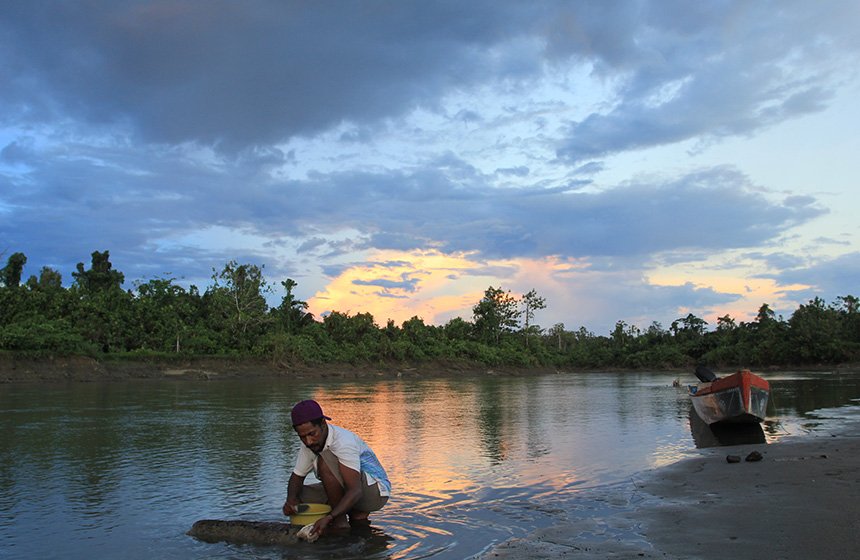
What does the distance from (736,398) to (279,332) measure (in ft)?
176

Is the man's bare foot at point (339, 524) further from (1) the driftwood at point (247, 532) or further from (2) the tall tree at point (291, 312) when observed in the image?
(2) the tall tree at point (291, 312)

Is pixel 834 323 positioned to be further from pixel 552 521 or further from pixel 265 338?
pixel 552 521

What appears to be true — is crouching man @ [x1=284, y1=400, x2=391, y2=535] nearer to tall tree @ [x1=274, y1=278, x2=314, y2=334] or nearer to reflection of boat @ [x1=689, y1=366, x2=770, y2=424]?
reflection of boat @ [x1=689, y1=366, x2=770, y2=424]

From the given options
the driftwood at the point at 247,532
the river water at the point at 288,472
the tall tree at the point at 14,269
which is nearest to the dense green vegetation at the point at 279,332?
the tall tree at the point at 14,269

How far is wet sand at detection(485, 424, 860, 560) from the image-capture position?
5.03 meters

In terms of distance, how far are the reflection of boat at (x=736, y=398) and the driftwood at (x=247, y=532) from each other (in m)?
10.9

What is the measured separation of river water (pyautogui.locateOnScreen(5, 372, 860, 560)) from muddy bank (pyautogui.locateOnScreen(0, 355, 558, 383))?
69.6 ft

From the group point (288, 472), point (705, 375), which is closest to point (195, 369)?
point (288, 472)

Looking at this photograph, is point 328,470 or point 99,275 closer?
point 328,470

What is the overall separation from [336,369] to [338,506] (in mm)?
55173

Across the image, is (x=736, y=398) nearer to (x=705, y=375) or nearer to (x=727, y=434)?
(x=727, y=434)

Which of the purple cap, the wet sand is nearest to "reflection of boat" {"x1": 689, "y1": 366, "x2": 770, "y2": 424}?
the wet sand

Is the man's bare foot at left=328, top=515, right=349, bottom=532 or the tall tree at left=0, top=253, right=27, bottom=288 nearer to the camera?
the man's bare foot at left=328, top=515, right=349, bottom=532

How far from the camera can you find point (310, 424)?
5758mm
